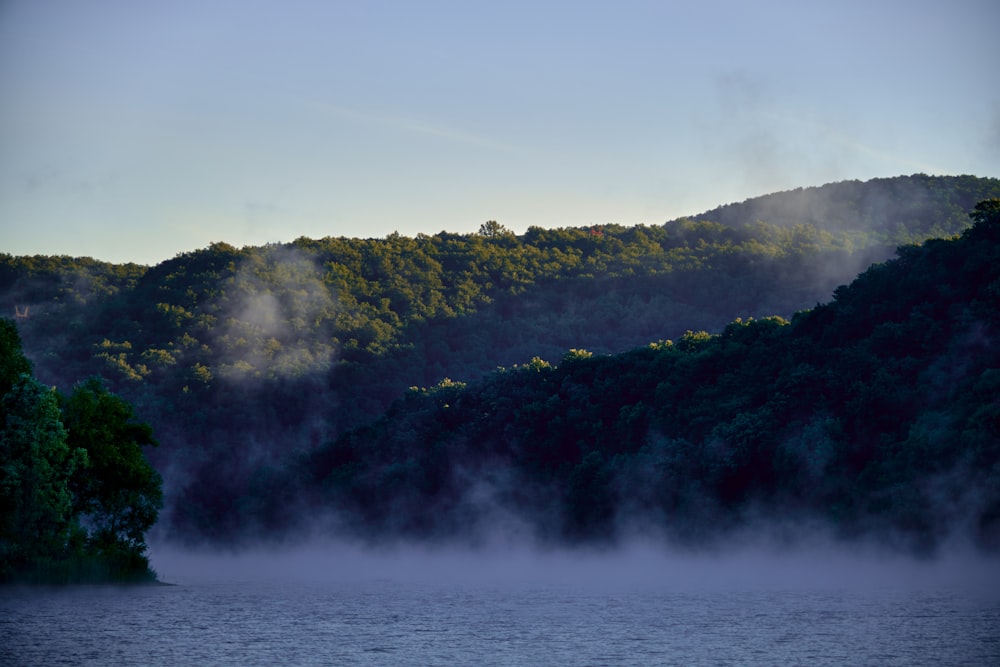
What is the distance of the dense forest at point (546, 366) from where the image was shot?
7662cm

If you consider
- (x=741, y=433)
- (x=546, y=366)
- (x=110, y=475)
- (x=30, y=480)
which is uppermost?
(x=546, y=366)

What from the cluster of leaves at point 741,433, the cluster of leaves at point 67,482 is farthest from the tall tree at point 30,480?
the cluster of leaves at point 741,433

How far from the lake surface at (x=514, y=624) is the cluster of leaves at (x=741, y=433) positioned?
12600 millimetres

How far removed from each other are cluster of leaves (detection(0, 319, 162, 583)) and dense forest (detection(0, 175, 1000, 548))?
38843 millimetres

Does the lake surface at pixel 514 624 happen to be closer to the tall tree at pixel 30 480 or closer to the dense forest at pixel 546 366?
the tall tree at pixel 30 480

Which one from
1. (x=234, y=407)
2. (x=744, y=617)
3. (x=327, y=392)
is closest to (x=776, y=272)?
(x=327, y=392)

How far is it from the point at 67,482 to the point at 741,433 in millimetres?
43579

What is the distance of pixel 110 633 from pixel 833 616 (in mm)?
23336

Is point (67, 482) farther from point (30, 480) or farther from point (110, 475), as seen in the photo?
point (110, 475)

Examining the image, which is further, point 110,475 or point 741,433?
point 741,433

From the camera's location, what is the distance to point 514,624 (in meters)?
40.4

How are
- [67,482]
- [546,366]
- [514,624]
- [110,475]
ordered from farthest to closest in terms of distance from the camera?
1. [546,366]
2. [110,475]
3. [67,482]
4. [514,624]

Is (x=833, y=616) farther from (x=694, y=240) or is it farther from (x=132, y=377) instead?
(x=694, y=240)

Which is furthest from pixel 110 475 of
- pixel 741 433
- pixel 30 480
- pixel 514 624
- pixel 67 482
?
pixel 741 433
